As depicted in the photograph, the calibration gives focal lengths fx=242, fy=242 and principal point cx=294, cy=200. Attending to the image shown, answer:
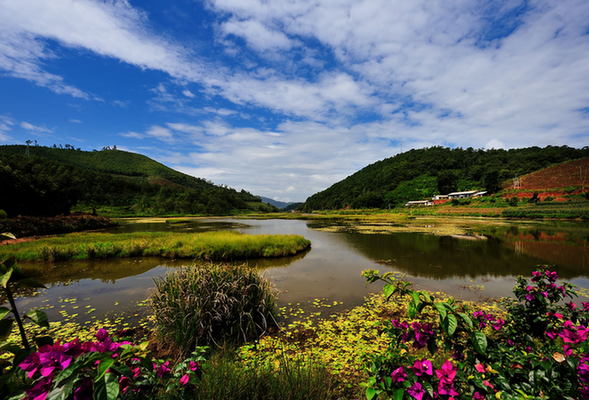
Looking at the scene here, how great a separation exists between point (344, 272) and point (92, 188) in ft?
407

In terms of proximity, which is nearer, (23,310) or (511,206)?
(23,310)

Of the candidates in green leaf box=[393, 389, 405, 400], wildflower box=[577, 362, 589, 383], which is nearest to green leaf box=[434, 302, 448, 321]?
green leaf box=[393, 389, 405, 400]

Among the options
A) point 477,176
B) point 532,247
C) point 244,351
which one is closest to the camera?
point 244,351

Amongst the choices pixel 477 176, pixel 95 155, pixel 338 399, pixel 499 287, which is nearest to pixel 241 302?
pixel 338 399

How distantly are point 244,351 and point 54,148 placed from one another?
9228 inches

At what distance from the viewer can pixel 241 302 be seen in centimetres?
666

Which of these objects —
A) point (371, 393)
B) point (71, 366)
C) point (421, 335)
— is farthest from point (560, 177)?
point (71, 366)

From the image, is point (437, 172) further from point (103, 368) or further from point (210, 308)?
point (103, 368)

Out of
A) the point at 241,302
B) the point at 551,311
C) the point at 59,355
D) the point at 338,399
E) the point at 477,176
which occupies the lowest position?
the point at 338,399

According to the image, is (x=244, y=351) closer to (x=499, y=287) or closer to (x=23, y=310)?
(x=23, y=310)

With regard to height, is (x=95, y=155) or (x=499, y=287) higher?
(x=95, y=155)

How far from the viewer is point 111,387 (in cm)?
143

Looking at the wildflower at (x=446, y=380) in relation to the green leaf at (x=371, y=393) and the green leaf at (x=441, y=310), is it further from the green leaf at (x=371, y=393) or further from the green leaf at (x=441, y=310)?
the green leaf at (x=371, y=393)

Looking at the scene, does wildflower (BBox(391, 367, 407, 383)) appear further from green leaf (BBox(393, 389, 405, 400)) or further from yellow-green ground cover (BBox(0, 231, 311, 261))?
yellow-green ground cover (BBox(0, 231, 311, 261))
